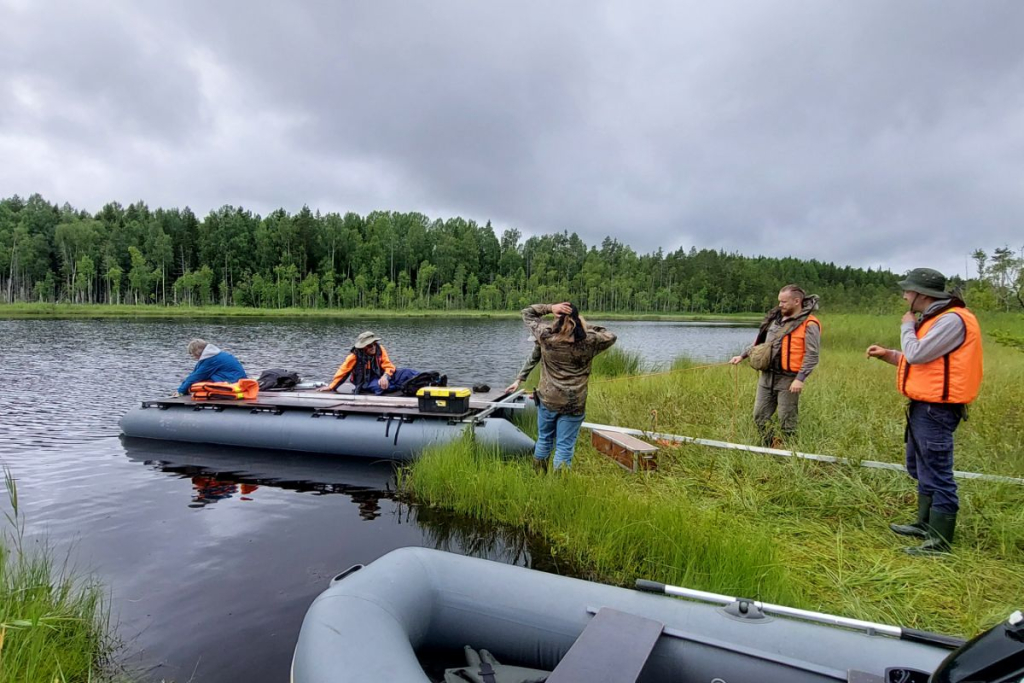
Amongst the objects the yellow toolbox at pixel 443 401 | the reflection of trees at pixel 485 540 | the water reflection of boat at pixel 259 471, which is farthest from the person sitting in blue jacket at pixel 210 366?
the reflection of trees at pixel 485 540

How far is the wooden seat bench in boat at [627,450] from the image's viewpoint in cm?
570

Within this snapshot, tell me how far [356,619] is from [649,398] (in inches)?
268

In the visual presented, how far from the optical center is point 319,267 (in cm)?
6794

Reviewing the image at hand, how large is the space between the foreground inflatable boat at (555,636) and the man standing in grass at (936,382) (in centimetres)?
182

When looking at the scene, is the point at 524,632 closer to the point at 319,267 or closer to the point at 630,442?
the point at 630,442

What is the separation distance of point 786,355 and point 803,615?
11.3 ft

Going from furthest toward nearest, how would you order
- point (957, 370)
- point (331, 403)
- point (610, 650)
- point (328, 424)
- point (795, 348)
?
point (331, 403) → point (328, 424) → point (795, 348) → point (957, 370) → point (610, 650)

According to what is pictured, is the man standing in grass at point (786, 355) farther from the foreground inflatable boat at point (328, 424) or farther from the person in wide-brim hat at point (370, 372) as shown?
the person in wide-brim hat at point (370, 372)

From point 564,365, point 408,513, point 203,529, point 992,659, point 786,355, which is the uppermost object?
point 786,355

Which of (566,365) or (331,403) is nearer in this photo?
(566,365)

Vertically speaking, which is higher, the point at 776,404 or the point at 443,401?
the point at 776,404

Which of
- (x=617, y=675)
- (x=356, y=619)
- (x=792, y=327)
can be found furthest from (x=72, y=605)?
(x=792, y=327)

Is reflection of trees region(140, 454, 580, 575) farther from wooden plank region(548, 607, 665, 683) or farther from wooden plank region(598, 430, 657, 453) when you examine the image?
wooden plank region(548, 607, 665, 683)

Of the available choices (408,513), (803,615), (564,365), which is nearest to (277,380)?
(408,513)
